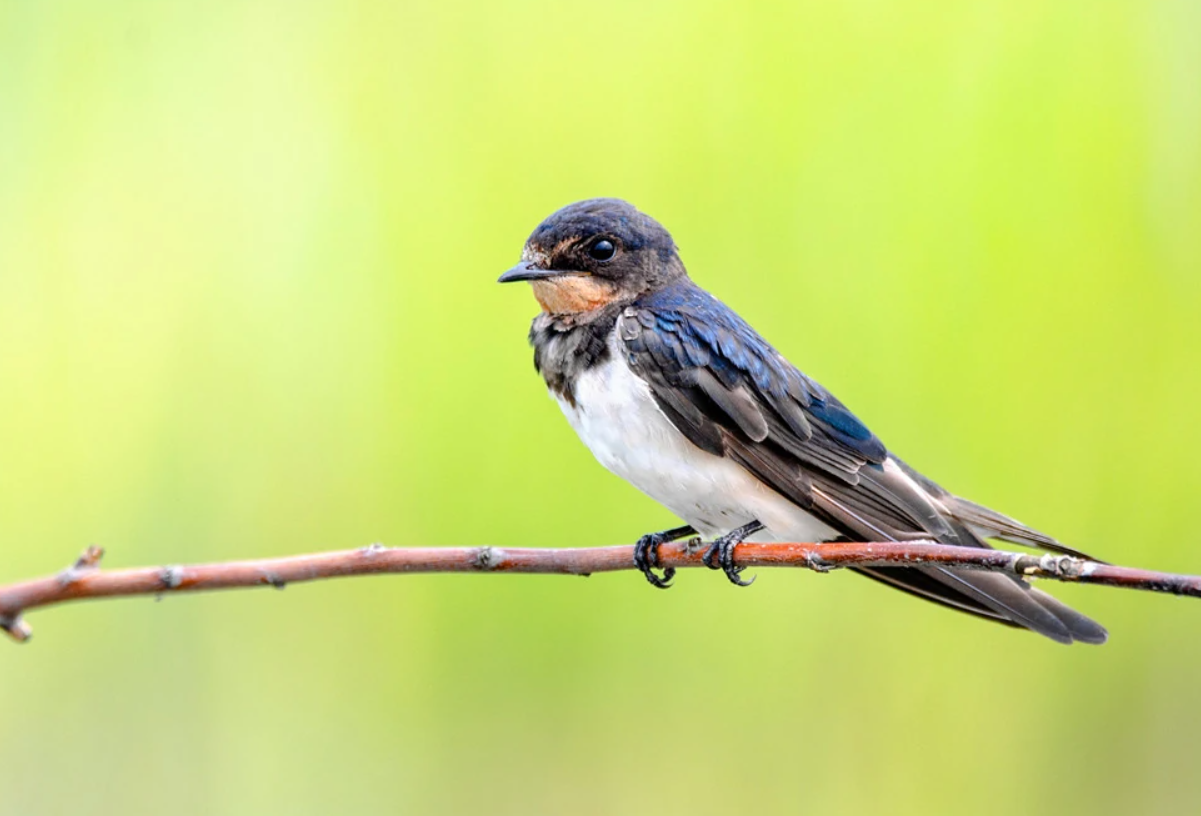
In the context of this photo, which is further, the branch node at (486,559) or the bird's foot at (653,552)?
the bird's foot at (653,552)

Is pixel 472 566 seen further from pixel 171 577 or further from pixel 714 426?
pixel 714 426

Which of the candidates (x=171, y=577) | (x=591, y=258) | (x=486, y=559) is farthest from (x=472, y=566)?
(x=591, y=258)

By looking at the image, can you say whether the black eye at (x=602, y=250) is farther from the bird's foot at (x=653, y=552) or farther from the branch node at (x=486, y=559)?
the branch node at (x=486, y=559)

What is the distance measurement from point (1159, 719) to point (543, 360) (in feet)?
4.57

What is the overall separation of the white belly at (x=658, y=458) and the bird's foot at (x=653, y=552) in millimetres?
66

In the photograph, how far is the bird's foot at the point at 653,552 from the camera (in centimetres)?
147

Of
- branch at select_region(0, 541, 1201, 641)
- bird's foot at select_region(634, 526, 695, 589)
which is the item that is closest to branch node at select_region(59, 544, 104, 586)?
branch at select_region(0, 541, 1201, 641)

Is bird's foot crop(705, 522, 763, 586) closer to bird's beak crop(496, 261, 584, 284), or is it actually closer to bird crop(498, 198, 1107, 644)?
bird crop(498, 198, 1107, 644)

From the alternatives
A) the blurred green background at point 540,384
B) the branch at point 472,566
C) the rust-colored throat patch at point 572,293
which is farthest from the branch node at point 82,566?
the blurred green background at point 540,384

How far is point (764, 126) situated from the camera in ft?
7.88

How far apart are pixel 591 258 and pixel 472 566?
2.49 ft

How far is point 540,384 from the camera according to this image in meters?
2.29

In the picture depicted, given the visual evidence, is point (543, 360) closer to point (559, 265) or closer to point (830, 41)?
point (559, 265)

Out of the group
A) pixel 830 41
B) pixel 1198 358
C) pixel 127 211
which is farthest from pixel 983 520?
pixel 127 211
